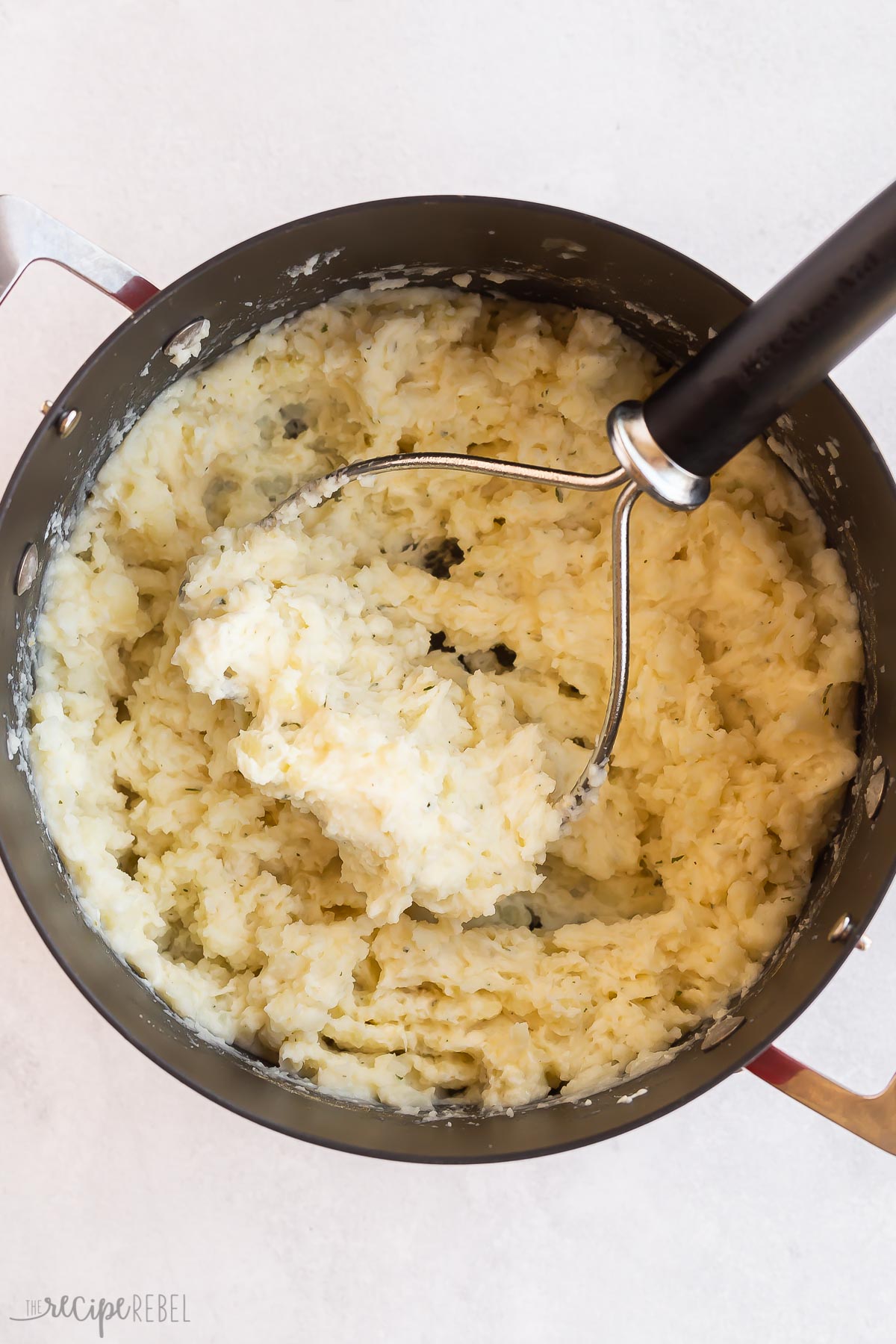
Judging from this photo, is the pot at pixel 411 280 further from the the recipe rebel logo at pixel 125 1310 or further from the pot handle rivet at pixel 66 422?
the the recipe rebel logo at pixel 125 1310

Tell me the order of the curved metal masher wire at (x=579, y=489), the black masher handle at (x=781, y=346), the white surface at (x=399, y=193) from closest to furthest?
the black masher handle at (x=781, y=346) < the curved metal masher wire at (x=579, y=489) < the white surface at (x=399, y=193)

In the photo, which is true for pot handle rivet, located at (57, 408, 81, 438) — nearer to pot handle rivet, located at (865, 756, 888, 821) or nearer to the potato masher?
the potato masher

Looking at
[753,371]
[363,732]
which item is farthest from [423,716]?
[753,371]

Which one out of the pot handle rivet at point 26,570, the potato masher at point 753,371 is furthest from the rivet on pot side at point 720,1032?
the pot handle rivet at point 26,570

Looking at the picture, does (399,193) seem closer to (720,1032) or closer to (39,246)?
(39,246)

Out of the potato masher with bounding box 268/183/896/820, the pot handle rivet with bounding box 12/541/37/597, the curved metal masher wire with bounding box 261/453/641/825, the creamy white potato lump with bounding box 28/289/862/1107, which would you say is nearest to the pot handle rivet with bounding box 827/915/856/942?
the creamy white potato lump with bounding box 28/289/862/1107
